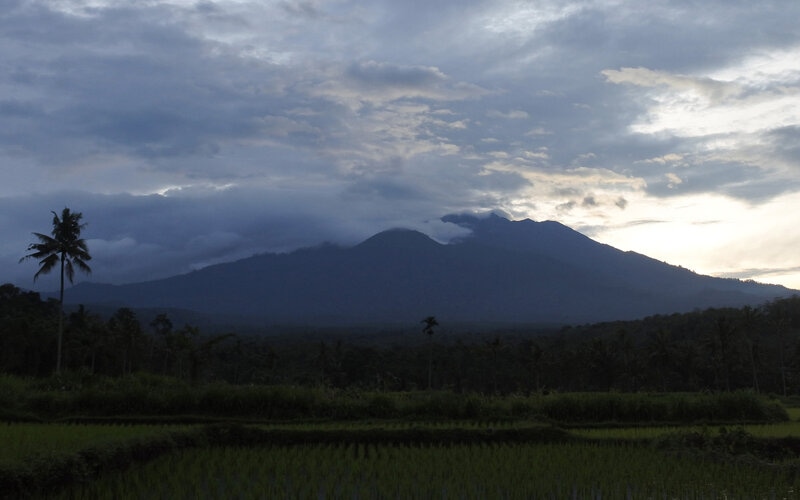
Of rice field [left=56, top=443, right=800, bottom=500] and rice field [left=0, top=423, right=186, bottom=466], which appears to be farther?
rice field [left=0, top=423, right=186, bottom=466]

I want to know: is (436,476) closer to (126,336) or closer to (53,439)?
(53,439)

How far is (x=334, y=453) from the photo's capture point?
15000mm

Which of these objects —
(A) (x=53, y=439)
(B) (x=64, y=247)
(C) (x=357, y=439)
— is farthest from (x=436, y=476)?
(B) (x=64, y=247)

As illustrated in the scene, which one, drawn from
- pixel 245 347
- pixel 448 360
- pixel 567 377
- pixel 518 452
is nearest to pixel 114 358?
pixel 245 347

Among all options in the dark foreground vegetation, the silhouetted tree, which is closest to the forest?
the silhouetted tree

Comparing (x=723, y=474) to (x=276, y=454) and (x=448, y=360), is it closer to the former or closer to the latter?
(x=276, y=454)

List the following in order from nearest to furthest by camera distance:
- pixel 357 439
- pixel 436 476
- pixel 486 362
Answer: pixel 436 476, pixel 357 439, pixel 486 362

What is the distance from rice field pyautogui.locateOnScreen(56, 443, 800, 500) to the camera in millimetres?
10648

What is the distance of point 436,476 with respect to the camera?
11797 millimetres

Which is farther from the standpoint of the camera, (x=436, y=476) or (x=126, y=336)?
(x=126, y=336)

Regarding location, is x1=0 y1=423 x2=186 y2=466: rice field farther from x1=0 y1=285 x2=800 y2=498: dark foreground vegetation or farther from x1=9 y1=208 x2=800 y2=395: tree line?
x1=9 y1=208 x2=800 y2=395: tree line

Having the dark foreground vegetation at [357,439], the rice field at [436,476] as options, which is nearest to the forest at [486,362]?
the dark foreground vegetation at [357,439]

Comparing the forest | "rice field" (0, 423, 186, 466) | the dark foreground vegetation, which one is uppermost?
"rice field" (0, 423, 186, 466)

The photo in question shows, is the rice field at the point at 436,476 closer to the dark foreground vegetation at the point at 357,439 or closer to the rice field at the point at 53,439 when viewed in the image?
the dark foreground vegetation at the point at 357,439
